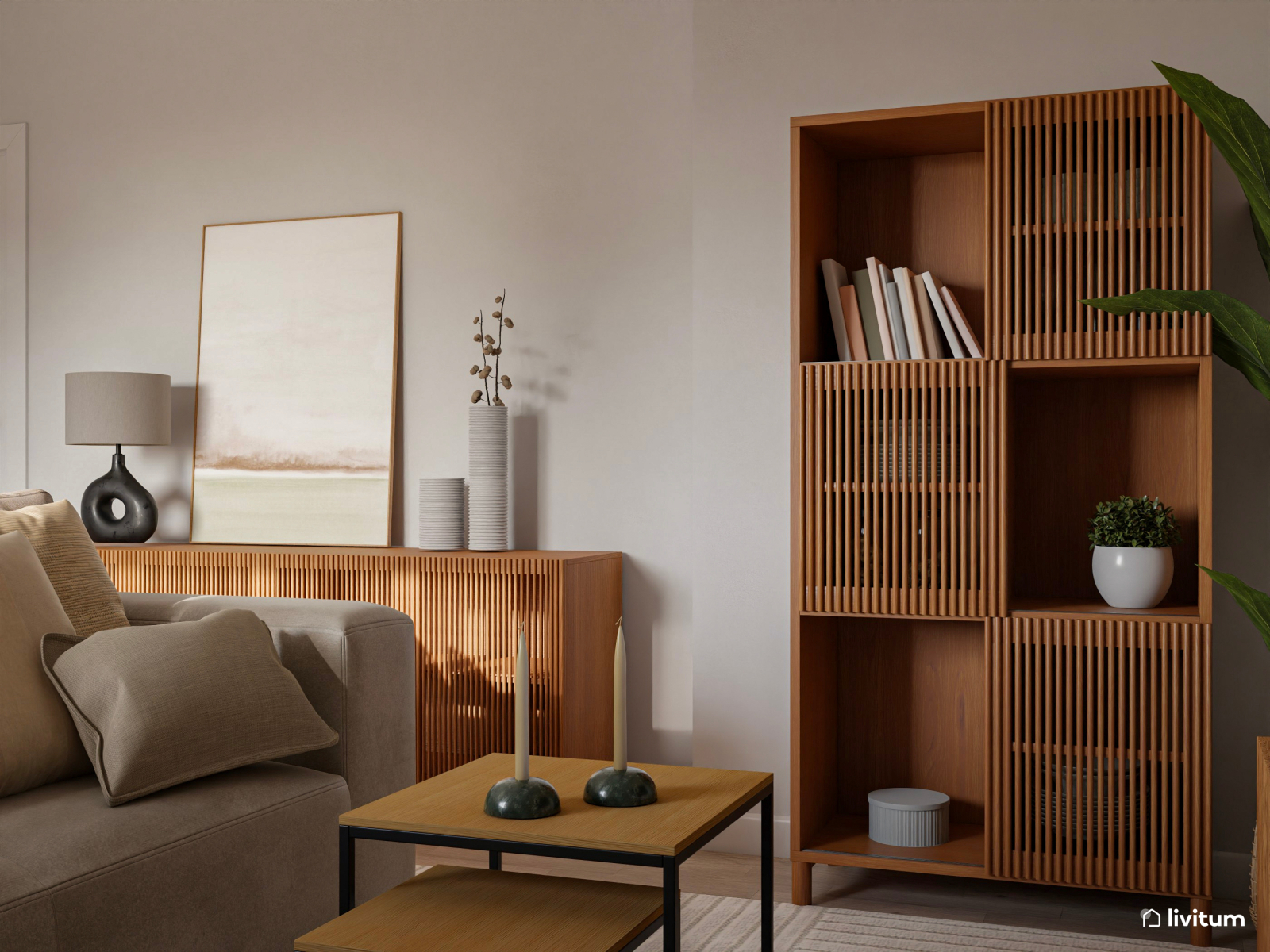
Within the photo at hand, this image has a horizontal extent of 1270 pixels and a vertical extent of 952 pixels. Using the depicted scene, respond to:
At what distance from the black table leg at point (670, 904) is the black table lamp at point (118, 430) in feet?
9.09

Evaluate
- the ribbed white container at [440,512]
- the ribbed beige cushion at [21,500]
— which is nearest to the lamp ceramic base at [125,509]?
the ribbed white container at [440,512]

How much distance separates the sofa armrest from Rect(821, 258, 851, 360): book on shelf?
1.21 metres

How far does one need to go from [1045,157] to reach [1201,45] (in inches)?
21.8

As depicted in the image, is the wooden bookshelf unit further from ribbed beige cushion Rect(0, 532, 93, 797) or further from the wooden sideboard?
ribbed beige cushion Rect(0, 532, 93, 797)

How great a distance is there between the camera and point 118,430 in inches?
143

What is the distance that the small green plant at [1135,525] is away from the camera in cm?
253

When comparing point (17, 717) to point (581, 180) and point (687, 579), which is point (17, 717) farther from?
point (581, 180)

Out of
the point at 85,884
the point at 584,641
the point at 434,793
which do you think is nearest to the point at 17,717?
the point at 85,884

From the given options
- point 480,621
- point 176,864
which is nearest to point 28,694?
point 176,864

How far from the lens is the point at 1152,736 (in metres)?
2.43

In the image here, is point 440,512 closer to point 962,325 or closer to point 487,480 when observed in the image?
point 487,480

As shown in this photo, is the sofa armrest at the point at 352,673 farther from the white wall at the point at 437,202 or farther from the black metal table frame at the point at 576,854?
the white wall at the point at 437,202

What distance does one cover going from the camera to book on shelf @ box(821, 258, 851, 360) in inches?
109

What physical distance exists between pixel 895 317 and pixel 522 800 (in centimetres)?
157
